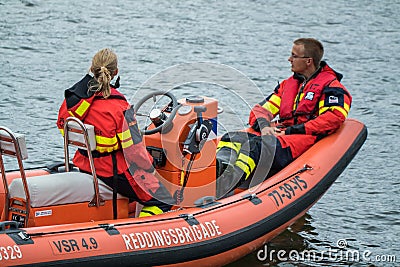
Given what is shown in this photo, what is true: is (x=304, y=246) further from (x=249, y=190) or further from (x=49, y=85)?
(x=49, y=85)

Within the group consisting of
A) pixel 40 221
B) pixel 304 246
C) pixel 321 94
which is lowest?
pixel 304 246

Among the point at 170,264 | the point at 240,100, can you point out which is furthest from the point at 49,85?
the point at 170,264

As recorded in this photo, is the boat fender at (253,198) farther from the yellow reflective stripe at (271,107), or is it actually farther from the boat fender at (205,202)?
the yellow reflective stripe at (271,107)

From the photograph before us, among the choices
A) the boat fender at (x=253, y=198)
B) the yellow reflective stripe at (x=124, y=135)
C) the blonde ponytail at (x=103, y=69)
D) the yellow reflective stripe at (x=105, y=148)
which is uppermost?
the blonde ponytail at (x=103, y=69)

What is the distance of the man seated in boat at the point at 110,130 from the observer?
185 inches

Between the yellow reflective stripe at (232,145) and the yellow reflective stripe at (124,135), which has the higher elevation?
the yellow reflective stripe at (124,135)

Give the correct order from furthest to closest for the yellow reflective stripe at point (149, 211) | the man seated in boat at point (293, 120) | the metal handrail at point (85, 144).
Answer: the man seated in boat at point (293, 120), the yellow reflective stripe at point (149, 211), the metal handrail at point (85, 144)

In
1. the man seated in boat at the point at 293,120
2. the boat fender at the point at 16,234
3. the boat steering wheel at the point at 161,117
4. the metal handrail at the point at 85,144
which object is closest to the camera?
the boat fender at the point at 16,234

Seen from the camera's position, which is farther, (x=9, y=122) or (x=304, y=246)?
(x=9, y=122)

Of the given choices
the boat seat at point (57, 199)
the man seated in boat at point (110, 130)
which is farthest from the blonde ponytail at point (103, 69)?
the boat seat at point (57, 199)

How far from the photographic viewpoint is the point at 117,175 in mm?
4812

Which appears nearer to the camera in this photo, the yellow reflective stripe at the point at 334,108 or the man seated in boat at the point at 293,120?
the man seated in boat at the point at 293,120

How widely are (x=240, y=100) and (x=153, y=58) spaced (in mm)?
2024

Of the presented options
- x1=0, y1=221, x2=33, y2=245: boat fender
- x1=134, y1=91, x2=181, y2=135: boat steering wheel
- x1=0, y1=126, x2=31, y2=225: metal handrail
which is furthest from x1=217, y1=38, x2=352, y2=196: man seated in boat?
x1=0, y1=221, x2=33, y2=245: boat fender
